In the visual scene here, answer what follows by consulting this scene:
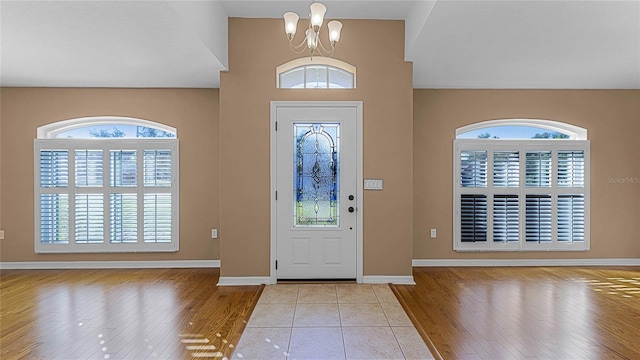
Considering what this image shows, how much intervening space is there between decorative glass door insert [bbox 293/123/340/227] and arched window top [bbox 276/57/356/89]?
1.66ft

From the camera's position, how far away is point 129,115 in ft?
16.1

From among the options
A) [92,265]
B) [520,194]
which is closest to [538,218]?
[520,194]

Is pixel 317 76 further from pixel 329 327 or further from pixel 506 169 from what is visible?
pixel 506 169

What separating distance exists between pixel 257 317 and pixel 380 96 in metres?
2.79

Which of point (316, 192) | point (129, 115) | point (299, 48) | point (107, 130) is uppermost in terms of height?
point (299, 48)

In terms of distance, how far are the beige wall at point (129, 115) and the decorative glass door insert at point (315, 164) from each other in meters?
1.46

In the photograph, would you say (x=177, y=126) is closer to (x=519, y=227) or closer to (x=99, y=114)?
(x=99, y=114)

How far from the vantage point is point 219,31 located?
3.77 metres

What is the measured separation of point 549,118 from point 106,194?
6.56m

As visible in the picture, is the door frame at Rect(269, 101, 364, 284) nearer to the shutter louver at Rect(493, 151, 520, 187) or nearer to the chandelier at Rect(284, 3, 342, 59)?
the chandelier at Rect(284, 3, 342, 59)

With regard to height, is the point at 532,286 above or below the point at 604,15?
below

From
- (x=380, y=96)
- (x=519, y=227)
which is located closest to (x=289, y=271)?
(x=380, y=96)

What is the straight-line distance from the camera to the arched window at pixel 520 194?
499cm

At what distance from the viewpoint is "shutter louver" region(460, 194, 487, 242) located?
499cm
